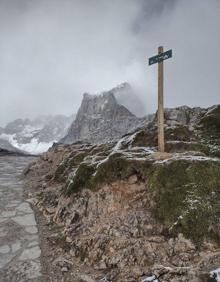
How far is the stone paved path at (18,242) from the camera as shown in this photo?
17.5 feet

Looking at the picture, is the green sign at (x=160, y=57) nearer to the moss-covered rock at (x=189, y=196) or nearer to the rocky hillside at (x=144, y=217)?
the rocky hillside at (x=144, y=217)

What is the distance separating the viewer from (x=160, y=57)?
24.6 ft

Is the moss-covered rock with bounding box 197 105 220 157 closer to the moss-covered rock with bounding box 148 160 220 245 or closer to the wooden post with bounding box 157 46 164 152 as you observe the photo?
the wooden post with bounding box 157 46 164 152

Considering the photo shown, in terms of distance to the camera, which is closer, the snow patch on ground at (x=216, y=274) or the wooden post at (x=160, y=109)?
the snow patch on ground at (x=216, y=274)

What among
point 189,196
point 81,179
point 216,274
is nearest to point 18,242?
point 81,179

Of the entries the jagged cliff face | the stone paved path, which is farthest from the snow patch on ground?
the jagged cliff face

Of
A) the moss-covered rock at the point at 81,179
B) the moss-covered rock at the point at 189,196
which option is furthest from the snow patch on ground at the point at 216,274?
the moss-covered rock at the point at 81,179

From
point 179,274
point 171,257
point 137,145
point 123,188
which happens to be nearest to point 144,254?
point 171,257

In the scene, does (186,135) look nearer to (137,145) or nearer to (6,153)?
(137,145)

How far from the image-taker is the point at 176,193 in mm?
5938

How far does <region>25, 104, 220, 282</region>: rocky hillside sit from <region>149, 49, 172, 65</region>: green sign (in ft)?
8.65

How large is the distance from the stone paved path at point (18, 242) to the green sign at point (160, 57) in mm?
6015

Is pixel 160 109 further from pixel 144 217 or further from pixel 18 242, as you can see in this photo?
pixel 18 242

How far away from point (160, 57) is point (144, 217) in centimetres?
452
